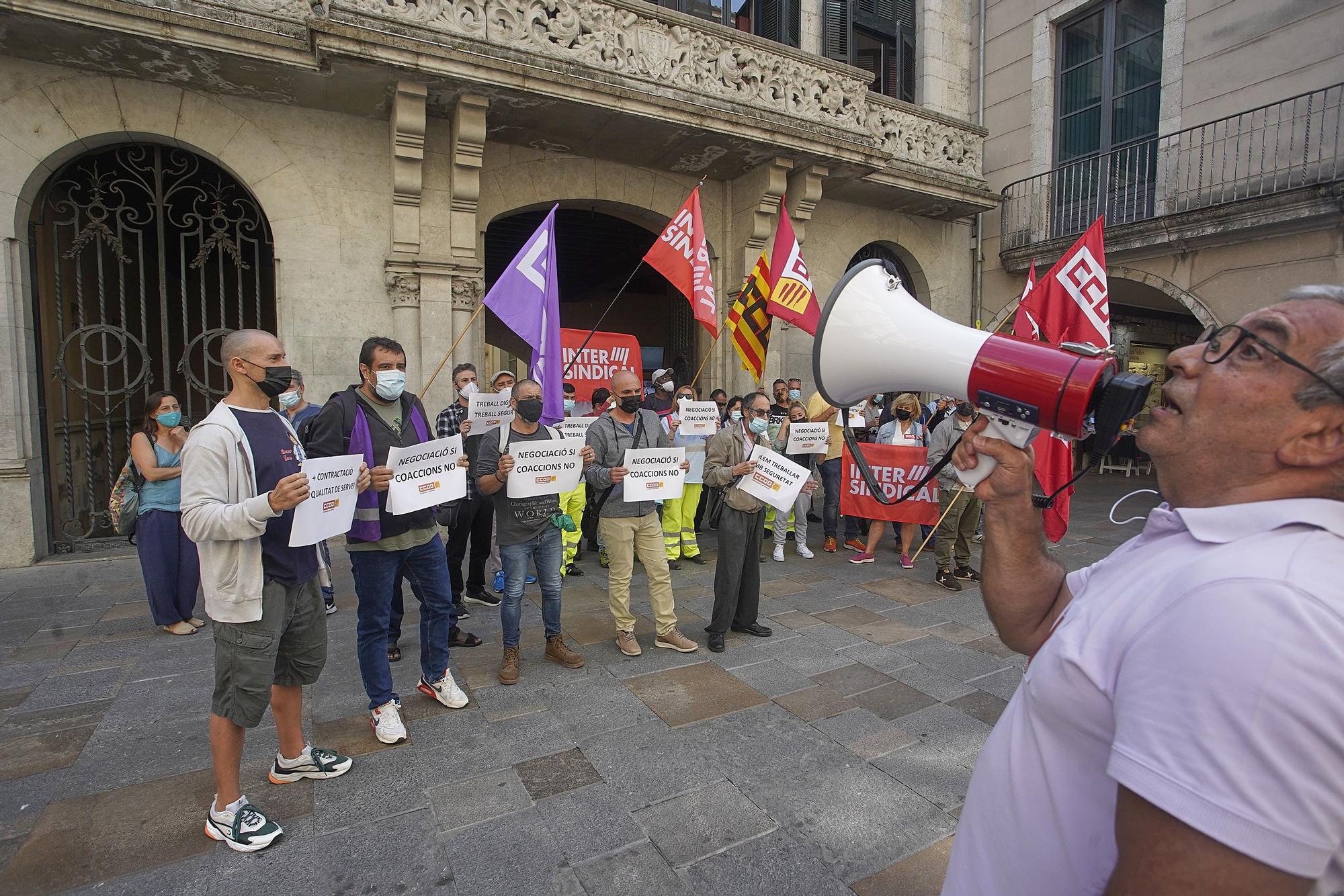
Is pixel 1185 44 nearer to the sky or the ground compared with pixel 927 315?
nearer to the sky

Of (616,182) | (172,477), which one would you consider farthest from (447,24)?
(172,477)

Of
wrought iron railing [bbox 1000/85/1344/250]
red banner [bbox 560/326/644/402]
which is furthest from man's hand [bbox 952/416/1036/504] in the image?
wrought iron railing [bbox 1000/85/1344/250]

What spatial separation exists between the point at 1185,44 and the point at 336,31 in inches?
463

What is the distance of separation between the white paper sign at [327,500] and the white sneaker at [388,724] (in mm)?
1003

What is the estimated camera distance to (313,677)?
2.92 meters

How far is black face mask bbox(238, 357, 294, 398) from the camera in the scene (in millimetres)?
2713

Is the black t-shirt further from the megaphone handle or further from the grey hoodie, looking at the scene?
the megaphone handle

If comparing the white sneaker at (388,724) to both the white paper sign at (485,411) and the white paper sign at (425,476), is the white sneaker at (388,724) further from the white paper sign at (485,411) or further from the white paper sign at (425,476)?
the white paper sign at (485,411)

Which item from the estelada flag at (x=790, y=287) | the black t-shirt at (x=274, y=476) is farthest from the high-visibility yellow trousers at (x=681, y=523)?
the black t-shirt at (x=274, y=476)

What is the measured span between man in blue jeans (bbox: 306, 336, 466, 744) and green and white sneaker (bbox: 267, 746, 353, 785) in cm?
27

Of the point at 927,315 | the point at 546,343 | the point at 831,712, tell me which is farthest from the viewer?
the point at 546,343

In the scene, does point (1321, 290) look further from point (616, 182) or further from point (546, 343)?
point (616, 182)

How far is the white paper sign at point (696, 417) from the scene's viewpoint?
22.5ft

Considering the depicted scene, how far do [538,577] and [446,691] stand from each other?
83cm
